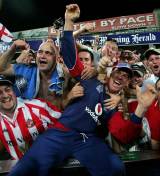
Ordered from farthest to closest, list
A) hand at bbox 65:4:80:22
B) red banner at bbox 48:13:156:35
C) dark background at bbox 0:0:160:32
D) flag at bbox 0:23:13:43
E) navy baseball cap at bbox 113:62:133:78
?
1. dark background at bbox 0:0:160:32
2. red banner at bbox 48:13:156:35
3. flag at bbox 0:23:13:43
4. navy baseball cap at bbox 113:62:133:78
5. hand at bbox 65:4:80:22

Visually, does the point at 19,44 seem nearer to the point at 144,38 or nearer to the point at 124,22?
the point at 144,38

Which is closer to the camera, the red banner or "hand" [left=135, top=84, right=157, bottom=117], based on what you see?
"hand" [left=135, top=84, right=157, bottom=117]

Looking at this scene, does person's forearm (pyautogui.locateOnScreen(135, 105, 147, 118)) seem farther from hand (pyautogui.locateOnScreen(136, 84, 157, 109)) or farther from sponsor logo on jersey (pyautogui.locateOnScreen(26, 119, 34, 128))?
sponsor logo on jersey (pyautogui.locateOnScreen(26, 119, 34, 128))

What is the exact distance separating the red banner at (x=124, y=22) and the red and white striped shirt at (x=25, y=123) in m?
0.73

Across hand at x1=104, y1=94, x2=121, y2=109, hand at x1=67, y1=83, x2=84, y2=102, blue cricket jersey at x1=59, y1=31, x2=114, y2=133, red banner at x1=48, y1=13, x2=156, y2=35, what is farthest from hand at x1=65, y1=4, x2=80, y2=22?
red banner at x1=48, y1=13, x2=156, y2=35

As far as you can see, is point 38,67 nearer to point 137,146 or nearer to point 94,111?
point 94,111

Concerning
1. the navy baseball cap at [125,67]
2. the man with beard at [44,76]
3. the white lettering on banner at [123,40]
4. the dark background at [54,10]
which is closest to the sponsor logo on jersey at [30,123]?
the man with beard at [44,76]

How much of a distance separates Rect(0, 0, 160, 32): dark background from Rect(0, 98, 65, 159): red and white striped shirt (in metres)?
0.86

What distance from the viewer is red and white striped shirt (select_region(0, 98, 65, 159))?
2.26 m

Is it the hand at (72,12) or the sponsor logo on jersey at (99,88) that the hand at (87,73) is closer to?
the sponsor logo on jersey at (99,88)

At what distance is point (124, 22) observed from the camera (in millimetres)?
2920

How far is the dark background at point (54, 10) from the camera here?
3.00m

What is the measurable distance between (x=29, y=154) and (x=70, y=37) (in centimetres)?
66

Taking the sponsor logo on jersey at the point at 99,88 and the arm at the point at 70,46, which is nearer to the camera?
the arm at the point at 70,46
